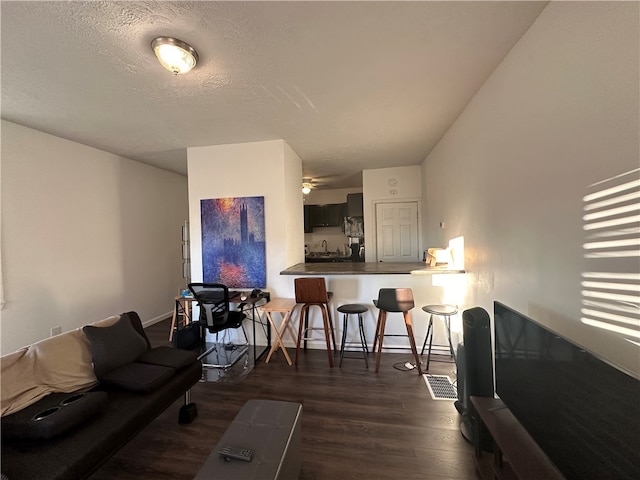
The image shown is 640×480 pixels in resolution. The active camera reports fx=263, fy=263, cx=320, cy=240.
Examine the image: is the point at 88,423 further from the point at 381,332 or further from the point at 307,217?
the point at 307,217

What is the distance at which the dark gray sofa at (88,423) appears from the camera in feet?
3.98

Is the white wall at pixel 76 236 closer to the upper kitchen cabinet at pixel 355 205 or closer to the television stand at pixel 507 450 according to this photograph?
the upper kitchen cabinet at pixel 355 205

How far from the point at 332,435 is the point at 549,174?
7.34ft

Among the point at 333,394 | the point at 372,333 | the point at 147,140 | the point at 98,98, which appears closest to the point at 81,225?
the point at 147,140

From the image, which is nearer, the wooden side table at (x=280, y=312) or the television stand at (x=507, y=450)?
the television stand at (x=507, y=450)

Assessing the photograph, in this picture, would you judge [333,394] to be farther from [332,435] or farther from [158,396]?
[158,396]

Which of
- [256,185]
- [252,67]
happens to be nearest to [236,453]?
[252,67]

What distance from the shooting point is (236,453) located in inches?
51.0

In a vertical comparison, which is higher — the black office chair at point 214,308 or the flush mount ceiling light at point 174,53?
the flush mount ceiling light at point 174,53

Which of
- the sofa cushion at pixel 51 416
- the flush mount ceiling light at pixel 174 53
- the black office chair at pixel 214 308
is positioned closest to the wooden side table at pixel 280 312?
the black office chair at pixel 214 308

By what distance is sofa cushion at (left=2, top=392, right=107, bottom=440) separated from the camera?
132 cm

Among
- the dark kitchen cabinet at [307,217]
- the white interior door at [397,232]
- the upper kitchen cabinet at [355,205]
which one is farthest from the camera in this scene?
the dark kitchen cabinet at [307,217]

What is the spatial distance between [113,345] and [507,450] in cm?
256

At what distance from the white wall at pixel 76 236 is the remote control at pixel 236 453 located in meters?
3.14
